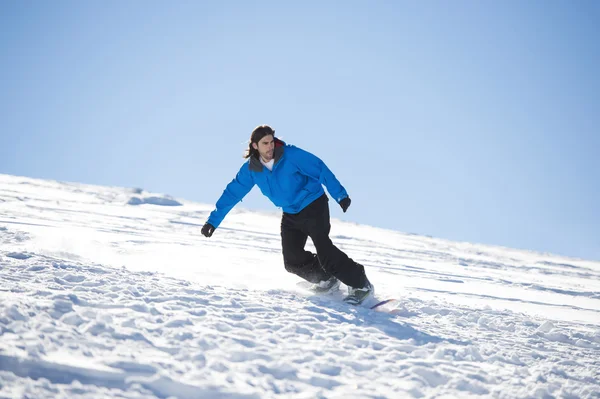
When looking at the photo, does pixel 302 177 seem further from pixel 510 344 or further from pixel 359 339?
pixel 510 344

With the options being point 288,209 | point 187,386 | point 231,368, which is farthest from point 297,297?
point 187,386

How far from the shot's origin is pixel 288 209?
4.04 metres

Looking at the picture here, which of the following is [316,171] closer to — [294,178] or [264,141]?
[294,178]

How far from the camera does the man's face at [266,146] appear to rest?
3.81m

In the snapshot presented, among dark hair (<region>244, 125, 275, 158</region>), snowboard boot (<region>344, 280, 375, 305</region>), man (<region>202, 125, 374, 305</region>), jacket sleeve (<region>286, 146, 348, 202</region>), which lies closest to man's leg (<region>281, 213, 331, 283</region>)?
man (<region>202, 125, 374, 305</region>)

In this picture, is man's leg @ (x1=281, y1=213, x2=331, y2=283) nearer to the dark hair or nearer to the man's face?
the man's face

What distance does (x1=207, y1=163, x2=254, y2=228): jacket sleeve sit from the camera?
4.18 metres

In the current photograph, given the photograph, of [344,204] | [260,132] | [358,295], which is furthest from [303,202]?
[358,295]

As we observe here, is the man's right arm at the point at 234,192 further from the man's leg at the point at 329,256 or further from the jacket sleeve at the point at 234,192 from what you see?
the man's leg at the point at 329,256

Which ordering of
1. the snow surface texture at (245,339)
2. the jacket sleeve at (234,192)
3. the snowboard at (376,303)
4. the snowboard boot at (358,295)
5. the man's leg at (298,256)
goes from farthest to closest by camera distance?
the jacket sleeve at (234,192) < the man's leg at (298,256) < the snowboard boot at (358,295) < the snowboard at (376,303) < the snow surface texture at (245,339)

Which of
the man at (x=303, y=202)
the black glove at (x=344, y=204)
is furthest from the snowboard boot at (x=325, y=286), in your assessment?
the black glove at (x=344, y=204)

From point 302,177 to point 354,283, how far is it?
3.64ft

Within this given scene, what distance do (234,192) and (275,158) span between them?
0.69 m

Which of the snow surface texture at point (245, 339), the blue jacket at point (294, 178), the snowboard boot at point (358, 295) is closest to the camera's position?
the snow surface texture at point (245, 339)
